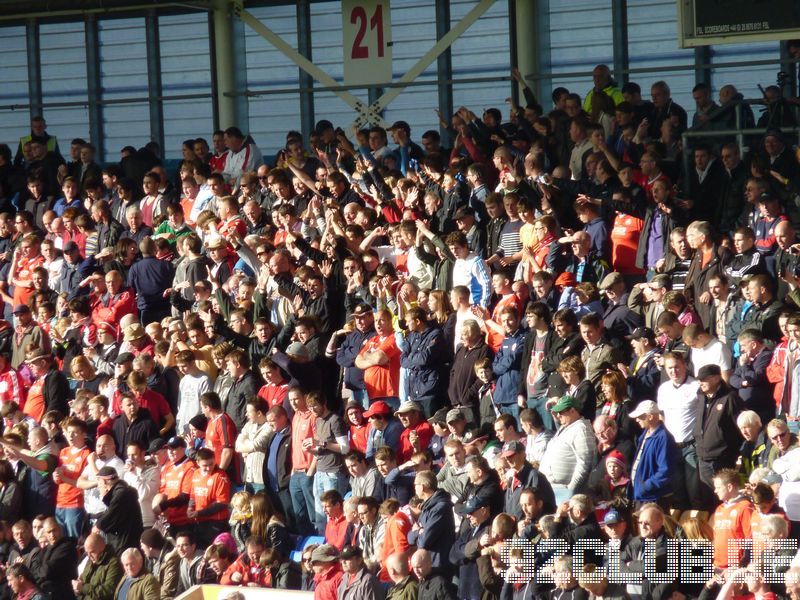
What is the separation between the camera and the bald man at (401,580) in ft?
36.6

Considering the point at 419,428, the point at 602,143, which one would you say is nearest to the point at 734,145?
the point at 602,143

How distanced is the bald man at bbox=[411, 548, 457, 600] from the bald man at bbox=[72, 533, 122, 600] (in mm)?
3256

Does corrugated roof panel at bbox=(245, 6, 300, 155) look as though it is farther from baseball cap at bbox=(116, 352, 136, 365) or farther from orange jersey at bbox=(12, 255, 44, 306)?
baseball cap at bbox=(116, 352, 136, 365)

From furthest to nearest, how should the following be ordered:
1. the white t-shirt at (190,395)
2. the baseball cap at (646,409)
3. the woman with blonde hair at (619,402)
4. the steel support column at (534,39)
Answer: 1. the steel support column at (534,39)
2. the white t-shirt at (190,395)
3. the woman with blonde hair at (619,402)
4. the baseball cap at (646,409)

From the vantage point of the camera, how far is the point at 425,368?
531 inches

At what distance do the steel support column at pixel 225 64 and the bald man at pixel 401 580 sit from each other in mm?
11560

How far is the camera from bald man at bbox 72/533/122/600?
42.9ft

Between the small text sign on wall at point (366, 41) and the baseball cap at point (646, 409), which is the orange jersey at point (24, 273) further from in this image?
the baseball cap at point (646, 409)

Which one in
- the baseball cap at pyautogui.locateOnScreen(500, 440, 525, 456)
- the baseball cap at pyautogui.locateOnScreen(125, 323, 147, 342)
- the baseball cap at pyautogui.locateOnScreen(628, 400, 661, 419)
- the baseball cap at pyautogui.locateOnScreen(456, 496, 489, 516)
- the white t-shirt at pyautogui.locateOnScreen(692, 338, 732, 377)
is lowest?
the baseball cap at pyautogui.locateOnScreen(456, 496, 489, 516)

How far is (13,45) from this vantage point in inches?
914

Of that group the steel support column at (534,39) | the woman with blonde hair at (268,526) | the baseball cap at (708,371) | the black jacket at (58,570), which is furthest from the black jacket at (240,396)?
the steel support column at (534,39)

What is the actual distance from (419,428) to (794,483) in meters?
3.66

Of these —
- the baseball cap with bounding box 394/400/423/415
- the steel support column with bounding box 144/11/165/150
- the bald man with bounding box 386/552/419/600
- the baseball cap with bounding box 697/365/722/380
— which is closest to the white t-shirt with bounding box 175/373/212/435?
the baseball cap with bounding box 394/400/423/415

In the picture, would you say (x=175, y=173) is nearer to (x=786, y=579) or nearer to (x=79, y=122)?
(x=79, y=122)
